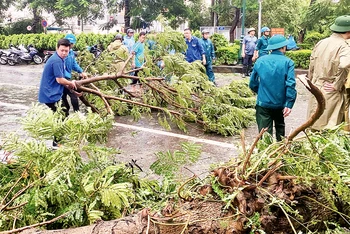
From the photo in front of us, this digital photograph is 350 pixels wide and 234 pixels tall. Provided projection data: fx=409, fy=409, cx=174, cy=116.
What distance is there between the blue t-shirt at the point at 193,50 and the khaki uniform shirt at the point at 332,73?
5.69 meters

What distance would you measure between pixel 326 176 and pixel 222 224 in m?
0.66

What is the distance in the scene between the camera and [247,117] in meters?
7.54

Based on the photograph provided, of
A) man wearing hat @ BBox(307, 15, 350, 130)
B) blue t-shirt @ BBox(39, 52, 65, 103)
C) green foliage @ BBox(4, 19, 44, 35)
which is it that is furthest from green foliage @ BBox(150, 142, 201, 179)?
green foliage @ BBox(4, 19, 44, 35)

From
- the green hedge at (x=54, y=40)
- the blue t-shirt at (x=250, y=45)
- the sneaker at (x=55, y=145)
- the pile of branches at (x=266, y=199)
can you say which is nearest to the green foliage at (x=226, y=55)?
the blue t-shirt at (x=250, y=45)

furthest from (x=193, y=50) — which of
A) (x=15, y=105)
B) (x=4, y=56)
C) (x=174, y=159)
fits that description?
(x=4, y=56)

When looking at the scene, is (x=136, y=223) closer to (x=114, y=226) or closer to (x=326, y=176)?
(x=114, y=226)

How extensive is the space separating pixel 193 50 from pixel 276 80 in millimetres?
6081

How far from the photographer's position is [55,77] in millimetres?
6125

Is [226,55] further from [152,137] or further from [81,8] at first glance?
[81,8]

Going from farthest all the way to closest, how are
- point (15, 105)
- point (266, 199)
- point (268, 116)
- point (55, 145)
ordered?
1. point (15, 105)
2. point (268, 116)
3. point (55, 145)
4. point (266, 199)

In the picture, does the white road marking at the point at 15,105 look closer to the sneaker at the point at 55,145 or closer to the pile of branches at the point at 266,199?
the sneaker at the point at 55,145

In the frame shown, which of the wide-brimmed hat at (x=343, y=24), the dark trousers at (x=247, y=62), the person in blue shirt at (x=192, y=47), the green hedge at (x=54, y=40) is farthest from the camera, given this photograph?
the green hedge at (x=54, y=40)

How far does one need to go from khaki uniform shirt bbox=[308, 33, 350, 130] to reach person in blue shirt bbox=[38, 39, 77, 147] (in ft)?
11.5

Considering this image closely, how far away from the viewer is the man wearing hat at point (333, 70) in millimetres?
5223
